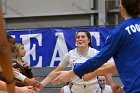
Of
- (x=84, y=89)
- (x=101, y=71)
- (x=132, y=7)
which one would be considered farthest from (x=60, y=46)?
(x=132, y=7)

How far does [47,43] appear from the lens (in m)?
7.48

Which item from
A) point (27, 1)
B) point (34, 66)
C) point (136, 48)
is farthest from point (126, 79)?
point (27, 1)

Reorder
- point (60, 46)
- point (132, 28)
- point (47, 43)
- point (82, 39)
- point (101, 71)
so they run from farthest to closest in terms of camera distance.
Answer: point (47, 43), point (60, 46), point (82, 39), point (101, 71), point (132, 28)

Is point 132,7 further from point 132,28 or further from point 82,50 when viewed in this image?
point 82,50

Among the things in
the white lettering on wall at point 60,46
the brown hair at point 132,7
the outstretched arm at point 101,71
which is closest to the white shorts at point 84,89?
the outstretched arm at point 101,71

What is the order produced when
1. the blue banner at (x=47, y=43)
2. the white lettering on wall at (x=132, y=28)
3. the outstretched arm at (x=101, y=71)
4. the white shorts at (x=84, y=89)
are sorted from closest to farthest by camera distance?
the white lettering on wall at (x=132, y=28) < the outstretched arm at (x=101, y=71) < the white shorts at (x=84, y=89) < the blue banner at (x=47, y=43)

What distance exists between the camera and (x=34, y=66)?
24.5 ft

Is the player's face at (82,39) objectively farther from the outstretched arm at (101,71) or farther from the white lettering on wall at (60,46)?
the outstretched arm at (101,71)

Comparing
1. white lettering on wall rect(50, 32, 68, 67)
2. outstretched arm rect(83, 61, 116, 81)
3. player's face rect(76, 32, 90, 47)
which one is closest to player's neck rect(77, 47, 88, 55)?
player's face rect(76, 32, 90, 47)

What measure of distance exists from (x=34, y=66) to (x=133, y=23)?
5.57m

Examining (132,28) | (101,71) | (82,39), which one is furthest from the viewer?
(82,39)

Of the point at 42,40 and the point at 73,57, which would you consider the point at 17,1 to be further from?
the point at 73,57

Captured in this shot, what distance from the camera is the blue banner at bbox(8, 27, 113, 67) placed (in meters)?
7.29

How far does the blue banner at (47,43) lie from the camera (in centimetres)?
729
